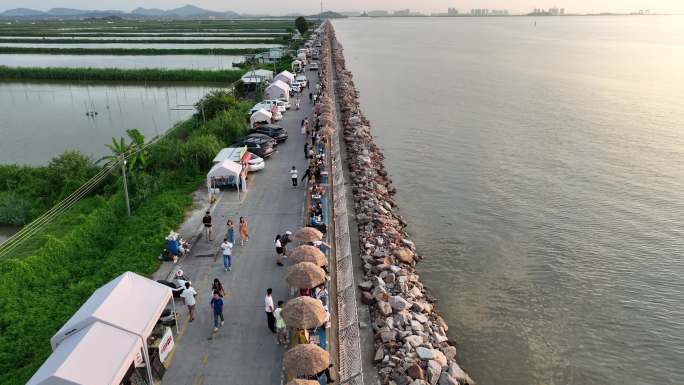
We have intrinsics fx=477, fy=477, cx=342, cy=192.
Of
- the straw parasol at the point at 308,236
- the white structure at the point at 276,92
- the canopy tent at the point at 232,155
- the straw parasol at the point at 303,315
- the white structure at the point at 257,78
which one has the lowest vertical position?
the straw parasol at the point at 303,315

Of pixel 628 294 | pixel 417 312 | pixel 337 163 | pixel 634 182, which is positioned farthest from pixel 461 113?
pixel 417 312

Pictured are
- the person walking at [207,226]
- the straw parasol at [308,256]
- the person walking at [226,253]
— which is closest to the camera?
the straw parasol at [308,256]

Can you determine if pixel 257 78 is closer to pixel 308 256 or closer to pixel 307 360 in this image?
pixel 308 256

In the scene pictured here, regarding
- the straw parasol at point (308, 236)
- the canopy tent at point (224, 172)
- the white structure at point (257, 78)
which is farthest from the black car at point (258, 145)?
the white structure at point (257, 78)

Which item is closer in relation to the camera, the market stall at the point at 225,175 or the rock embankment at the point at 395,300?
the rock embankment at the point at 395,300

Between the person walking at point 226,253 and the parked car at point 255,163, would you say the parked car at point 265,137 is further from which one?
the person walking at point 226,253

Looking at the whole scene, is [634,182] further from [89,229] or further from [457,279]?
[89,229]

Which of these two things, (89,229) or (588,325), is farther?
(89,229)
